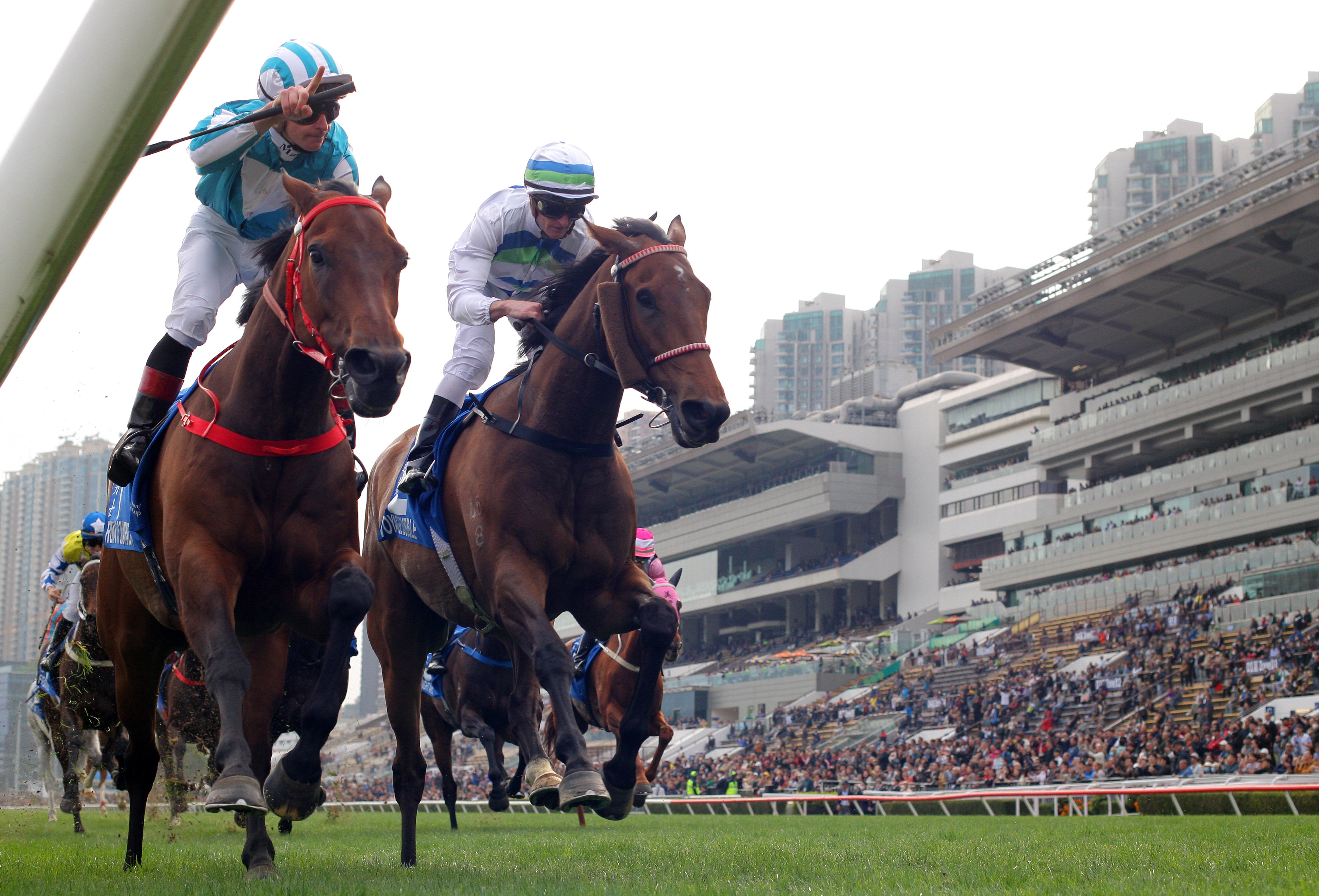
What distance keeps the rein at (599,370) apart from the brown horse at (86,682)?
389cm

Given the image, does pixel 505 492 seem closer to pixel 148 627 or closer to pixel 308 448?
pixel 308 448

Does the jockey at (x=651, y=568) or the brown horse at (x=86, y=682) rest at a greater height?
the jockey at (x=651, y=568)

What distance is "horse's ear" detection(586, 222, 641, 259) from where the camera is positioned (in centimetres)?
546

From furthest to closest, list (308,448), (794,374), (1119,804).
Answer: (794,374) < (1119,804) < (308,448)

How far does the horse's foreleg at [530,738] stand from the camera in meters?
4.82

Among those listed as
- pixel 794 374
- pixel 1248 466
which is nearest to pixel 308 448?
pixel 1248 466

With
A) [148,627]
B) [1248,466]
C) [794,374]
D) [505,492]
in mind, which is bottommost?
[148,627]

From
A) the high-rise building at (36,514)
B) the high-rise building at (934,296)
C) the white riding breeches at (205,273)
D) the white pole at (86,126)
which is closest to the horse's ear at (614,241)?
the white riding breeches at (205,273)

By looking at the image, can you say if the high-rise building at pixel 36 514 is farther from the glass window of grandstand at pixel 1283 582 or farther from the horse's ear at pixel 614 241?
the glass window of grandstand at pixel 1283 582

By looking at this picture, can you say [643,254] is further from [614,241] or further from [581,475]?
[581,475]

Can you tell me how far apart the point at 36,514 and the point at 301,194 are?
19.7m

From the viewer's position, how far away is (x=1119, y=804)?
1538 cm

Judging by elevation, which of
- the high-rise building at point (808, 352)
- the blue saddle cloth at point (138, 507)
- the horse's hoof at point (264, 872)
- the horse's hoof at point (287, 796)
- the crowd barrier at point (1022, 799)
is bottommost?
the crowd barrier at point (1022, 799)

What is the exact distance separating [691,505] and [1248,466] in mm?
36170
